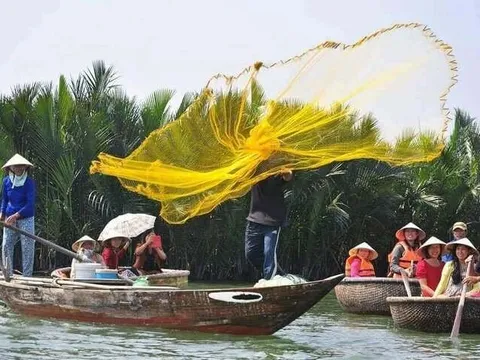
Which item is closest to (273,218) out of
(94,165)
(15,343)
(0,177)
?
(94,165)

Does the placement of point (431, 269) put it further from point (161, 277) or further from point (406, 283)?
point (161, 277)

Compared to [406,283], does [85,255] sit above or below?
above

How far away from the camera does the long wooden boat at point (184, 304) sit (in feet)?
30.6

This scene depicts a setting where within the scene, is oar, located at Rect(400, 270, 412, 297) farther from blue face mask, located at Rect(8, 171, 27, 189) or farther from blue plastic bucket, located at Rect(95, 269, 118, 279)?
blue face mask, located at Rect(8, 171, 27, 189)

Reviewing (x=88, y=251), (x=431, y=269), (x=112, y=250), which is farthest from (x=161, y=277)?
(x=431, y=269)

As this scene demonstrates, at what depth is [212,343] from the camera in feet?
30.3

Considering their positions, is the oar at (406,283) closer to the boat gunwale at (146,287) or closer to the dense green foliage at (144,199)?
the boat gunwale at (146,287)

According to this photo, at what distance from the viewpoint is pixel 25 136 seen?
20984 mm

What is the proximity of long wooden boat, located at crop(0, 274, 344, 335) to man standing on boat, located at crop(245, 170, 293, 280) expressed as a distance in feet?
2.89

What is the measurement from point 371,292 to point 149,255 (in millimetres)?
2865

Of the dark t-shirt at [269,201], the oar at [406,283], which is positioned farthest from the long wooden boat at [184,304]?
the oar at [406,283]

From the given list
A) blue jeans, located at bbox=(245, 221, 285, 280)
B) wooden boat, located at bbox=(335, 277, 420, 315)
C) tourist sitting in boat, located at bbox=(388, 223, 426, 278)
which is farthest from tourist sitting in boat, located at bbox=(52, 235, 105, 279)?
tourist sitting in boat, located at bbox=(388, 223, 426, 278)

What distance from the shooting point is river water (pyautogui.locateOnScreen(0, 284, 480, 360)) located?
861cm

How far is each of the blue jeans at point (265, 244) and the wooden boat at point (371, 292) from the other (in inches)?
104
